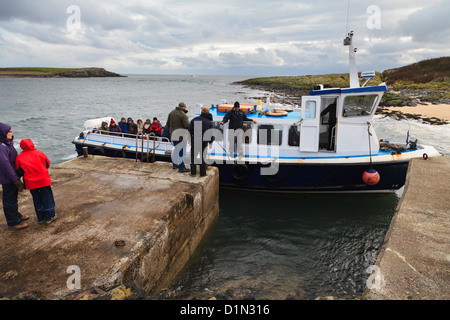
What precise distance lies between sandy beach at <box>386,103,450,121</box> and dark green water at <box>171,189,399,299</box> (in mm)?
22118

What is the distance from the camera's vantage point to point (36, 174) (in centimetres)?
429

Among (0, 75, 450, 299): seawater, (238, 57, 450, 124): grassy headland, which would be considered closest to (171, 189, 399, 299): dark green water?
(0, 75, 450, 299): seawater

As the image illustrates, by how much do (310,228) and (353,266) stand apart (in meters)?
1.67

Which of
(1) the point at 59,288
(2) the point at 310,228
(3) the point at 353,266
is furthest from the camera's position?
(2) the point at 310,228

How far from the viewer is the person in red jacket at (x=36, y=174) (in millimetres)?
4215

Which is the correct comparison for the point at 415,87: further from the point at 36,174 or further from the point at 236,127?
the point at 36,174

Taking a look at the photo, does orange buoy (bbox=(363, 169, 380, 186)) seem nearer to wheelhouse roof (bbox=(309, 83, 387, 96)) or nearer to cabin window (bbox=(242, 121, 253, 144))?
wheelhouse roof (bbox=(309, 83, 387, 96))

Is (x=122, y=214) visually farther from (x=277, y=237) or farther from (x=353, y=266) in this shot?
(x=353, y=266)

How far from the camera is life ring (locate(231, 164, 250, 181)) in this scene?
29.3ft

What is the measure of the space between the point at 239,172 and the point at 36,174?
228 inches

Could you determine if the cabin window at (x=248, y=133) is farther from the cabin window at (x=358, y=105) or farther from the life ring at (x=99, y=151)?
the life ring at (x=99, y=151)

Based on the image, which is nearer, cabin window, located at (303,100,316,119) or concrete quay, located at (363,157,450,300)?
concrete quay, located at (363,157,450,300)

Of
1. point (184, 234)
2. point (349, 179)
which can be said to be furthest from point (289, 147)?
point (184, 234)
